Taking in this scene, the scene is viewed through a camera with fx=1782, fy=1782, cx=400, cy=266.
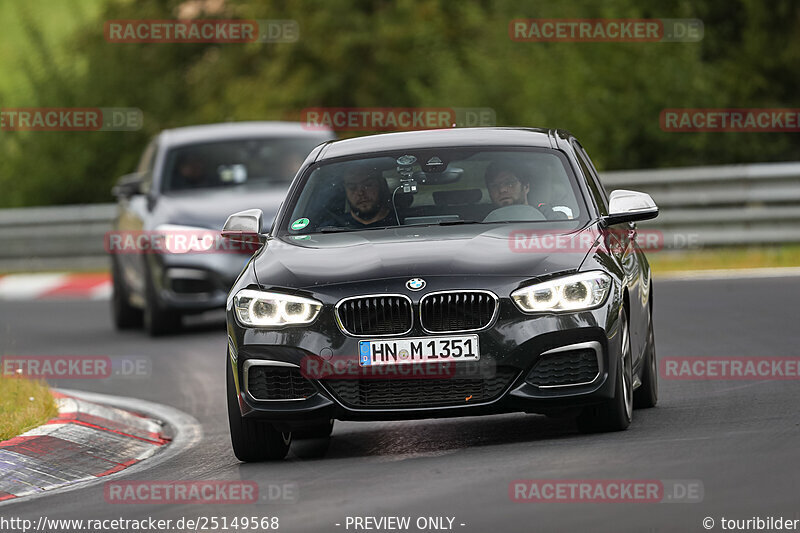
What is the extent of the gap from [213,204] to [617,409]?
27.9 feet

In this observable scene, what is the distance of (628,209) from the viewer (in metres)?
9.37

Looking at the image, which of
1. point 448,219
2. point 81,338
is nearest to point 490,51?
point 81,338

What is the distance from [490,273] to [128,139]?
2593 centimetres

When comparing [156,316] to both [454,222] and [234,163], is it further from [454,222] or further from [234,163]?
[454,222]

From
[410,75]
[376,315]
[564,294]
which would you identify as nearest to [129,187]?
[376,315]

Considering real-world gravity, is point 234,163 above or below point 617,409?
above

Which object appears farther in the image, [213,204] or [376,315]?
[213,204]

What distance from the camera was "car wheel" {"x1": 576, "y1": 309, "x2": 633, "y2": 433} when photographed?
8586 mm

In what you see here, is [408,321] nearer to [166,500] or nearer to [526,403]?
[526,403]

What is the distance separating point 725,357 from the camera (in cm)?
1212
